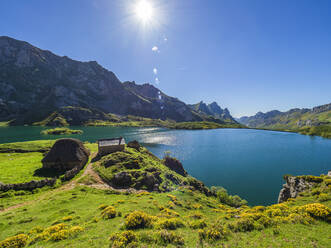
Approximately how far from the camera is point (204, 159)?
267ft

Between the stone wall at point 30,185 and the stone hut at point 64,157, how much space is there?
21.3ft

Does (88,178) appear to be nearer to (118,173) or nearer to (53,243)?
(118,173)

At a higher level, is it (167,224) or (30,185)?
(167,224)

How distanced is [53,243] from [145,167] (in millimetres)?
29143

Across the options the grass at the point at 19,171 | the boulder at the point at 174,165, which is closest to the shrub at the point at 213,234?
the grass at the point at 19,171

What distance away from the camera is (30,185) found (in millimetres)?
25156

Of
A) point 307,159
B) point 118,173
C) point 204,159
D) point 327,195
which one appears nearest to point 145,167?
point 118,173

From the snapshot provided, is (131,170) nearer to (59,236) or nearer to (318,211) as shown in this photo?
(59,236)

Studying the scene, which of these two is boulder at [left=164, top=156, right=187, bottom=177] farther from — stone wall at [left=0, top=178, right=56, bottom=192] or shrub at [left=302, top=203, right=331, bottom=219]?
shrub at [left=302, top=203, right=331, bottom=219]

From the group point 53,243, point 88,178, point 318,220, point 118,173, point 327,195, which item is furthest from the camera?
point 118,173

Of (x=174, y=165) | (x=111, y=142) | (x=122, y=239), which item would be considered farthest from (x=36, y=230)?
(x=174, y=165)

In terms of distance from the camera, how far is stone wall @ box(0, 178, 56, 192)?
77.2ft

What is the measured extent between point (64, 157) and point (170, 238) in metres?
35.3

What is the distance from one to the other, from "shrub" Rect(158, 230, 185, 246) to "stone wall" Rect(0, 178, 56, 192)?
28.4 m
